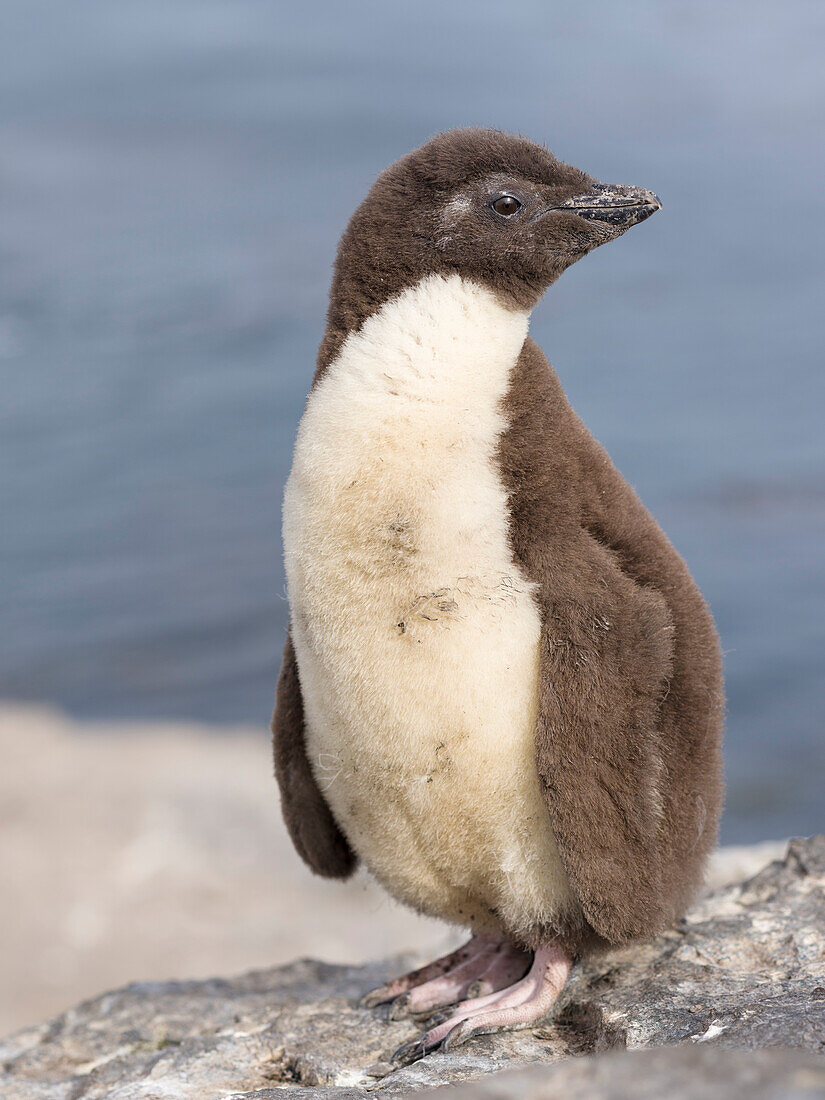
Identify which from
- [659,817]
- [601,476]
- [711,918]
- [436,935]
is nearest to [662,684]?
[659,817]

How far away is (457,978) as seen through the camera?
266 cm

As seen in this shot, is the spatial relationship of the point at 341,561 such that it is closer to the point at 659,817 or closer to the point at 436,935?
the point at 659,817

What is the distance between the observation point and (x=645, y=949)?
2.59 meters

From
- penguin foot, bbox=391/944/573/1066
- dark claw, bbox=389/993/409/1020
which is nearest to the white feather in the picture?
penguin foot, bbox=391/944/573/1066

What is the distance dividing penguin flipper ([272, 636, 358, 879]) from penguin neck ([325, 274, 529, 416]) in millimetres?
779

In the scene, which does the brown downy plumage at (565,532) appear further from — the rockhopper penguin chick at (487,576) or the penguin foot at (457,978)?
the penguin foot at (457,978)

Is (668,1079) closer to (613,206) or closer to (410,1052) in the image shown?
(410,1052)

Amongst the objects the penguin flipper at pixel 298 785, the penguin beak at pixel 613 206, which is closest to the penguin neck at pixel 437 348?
the penguin beak at pixel 613 206

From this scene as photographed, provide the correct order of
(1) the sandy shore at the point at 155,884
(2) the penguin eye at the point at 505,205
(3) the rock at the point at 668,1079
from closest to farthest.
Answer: (3) the rock at the point at 668,1079 → (2) the penguin eye at the point at 505,205 → (1) the sandy shore at the point at 155,884

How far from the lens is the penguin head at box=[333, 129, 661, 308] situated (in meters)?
2.18

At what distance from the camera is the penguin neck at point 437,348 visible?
2.14m

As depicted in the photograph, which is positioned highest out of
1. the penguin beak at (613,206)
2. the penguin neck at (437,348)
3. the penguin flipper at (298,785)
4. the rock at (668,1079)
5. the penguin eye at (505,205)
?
the penguin eye at (505,205)

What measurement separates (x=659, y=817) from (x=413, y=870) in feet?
1.84

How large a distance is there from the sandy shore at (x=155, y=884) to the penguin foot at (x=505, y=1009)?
7.40 ft
